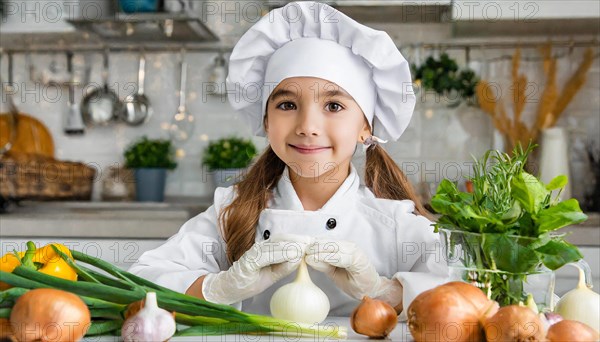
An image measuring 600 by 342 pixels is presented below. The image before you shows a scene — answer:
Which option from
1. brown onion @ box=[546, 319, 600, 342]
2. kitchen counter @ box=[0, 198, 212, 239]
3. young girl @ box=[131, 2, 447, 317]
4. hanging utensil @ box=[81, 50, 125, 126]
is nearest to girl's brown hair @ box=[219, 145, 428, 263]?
young girl @ box=[131, 2, 447, 317]

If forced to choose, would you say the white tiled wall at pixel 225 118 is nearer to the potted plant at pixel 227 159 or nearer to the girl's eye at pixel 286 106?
the potted plant at pixel 227 159

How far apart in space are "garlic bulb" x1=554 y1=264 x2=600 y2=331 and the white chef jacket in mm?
383

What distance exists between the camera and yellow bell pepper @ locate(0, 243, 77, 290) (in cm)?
83

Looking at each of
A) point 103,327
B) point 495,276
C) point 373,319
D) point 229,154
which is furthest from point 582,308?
point 229,154

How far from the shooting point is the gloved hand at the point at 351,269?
0.91 metres

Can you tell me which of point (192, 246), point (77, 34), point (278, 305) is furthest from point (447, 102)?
point (278, 305)

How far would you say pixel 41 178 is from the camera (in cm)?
248

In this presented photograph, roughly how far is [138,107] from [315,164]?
5.76ft

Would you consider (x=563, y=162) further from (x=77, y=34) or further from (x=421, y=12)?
(x=77, y=34)

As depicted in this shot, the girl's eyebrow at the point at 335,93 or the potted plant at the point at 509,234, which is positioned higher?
the girl's eyebrow at the point at 335,93

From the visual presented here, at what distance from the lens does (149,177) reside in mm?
2666

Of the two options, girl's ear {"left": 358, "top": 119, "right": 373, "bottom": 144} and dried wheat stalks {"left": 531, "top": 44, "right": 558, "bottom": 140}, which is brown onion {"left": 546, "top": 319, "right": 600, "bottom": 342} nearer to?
girl's ear {"left": 358, "top": 119, "right": 373, "bottom": 144}

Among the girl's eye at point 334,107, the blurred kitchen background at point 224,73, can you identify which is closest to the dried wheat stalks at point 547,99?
the blurred kitchen background at point 224,73

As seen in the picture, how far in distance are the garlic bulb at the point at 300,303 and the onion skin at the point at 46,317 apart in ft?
0.88
